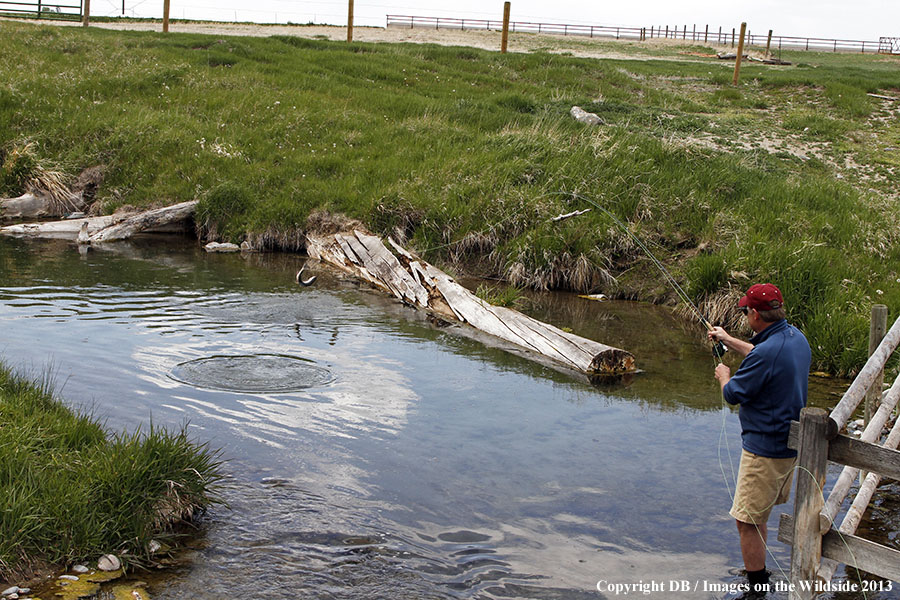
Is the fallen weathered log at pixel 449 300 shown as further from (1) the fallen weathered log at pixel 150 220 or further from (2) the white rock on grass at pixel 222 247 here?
(1) the fallen weathered log at pixel 150 220

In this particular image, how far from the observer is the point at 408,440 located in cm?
817

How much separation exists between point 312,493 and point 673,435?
3.91 meters

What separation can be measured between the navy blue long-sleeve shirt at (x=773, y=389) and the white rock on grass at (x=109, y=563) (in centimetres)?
414

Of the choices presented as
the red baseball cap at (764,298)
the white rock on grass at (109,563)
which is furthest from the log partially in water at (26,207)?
the red baseball cap at (764,298)

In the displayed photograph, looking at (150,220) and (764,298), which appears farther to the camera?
(150,220)

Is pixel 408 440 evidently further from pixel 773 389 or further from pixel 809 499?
pixel 809 499

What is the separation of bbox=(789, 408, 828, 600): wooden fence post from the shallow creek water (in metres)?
1.14

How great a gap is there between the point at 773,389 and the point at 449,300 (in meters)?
8.37

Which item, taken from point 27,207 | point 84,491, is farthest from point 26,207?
point 84,491

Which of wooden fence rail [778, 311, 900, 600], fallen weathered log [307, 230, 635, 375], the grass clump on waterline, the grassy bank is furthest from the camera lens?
the grassy bank

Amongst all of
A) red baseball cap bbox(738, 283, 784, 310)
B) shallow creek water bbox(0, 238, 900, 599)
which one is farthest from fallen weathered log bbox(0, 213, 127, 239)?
red baseball cap bbox(738, 283, 784, 310)

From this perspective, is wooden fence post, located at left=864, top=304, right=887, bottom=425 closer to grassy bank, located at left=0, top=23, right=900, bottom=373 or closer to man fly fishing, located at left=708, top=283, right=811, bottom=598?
man fly fishing, located at left=708, top=283, right=811, bottom=598

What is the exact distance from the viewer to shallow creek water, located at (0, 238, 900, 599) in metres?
5.86

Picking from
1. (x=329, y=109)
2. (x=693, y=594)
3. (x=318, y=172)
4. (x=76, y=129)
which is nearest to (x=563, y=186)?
(x=318, y=172)
